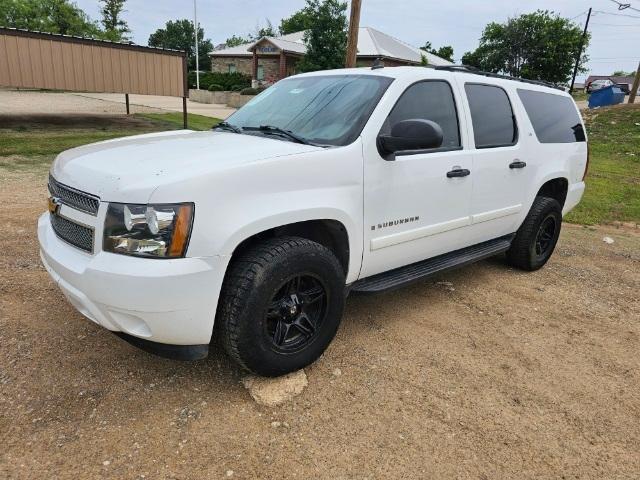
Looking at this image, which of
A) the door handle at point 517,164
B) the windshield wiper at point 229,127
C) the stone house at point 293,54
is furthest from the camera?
the stone house at point 293,54

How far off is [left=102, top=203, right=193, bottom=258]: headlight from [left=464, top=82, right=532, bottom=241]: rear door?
97.1 inches

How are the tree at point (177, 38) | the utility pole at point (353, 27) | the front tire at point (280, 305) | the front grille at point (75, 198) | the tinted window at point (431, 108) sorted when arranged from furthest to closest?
the tree at point (177, 38)
the utility pole at point (353, 27)
the tinted window at point (431, 108)
the front tire at point (280, 305)
the front grille at point (75, 198)

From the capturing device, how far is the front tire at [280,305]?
2.64m

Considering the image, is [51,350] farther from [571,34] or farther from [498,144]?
[571,34]

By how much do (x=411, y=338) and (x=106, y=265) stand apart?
7.16 ft

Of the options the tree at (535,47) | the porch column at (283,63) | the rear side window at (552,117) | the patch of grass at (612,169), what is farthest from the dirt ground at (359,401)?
the tree at (535,47)

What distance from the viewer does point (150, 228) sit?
2.38 metres

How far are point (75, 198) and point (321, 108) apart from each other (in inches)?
65.7

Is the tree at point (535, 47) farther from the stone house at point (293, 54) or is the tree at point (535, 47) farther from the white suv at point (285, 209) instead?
the white suv at point (285, 209)

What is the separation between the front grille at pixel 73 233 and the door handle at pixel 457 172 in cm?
244

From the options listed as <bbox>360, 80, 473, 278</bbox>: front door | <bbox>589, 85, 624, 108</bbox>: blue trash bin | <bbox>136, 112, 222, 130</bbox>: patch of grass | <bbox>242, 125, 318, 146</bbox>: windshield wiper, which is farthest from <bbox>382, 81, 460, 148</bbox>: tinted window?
<bbox>589, 85, 624, 108</bbox>: blue trash bin

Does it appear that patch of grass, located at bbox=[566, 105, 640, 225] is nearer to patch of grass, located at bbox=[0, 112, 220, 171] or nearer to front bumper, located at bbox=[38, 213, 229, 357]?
front bumper, located at bbox=[38, 213, 229, 357]

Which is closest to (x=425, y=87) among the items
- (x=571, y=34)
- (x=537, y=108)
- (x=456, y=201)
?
(x=456, y=201)

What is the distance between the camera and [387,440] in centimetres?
257
